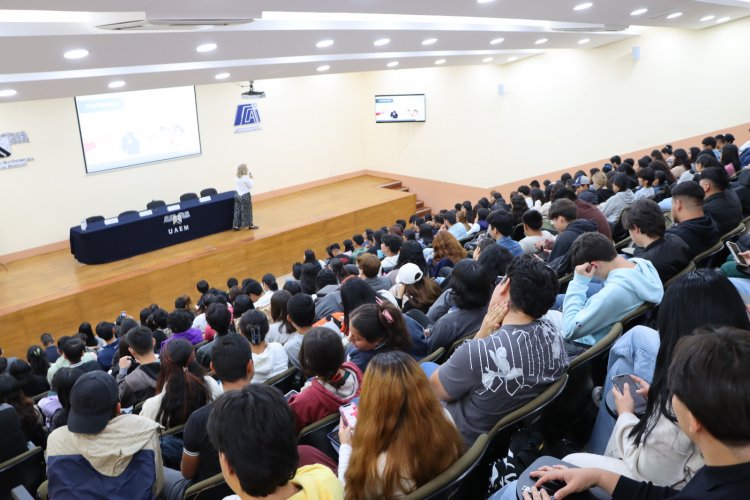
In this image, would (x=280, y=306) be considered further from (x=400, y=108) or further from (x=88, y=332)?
(x=400, y=108)

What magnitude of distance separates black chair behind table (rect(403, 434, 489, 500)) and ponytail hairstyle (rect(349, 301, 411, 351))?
1020mm

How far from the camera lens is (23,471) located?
3.18m

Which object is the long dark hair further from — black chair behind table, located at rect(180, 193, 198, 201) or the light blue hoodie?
black chair behind table, located at rect(180, 193, 198, 201)

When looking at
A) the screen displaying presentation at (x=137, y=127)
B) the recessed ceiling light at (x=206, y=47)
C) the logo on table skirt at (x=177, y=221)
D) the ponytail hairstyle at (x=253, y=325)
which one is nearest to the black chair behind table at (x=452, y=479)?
the ponytail hairstyle at (x=253, y=325)

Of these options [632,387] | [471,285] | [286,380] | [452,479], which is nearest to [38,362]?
[286,380]

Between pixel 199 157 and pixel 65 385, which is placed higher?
pixel 199 157

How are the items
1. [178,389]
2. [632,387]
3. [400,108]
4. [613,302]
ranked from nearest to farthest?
[632,387] < [613,302] < [178,389] < [400,108]

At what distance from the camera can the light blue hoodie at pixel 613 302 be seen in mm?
2801

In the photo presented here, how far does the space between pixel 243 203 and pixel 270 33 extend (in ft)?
19.6

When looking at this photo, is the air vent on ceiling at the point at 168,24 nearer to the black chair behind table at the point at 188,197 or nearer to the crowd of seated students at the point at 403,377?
the crowd of seated students at the point at 403,377

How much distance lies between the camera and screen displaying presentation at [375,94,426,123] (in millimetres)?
14031

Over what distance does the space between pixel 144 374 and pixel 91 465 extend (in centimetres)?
127

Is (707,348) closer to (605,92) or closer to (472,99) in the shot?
(605,92)

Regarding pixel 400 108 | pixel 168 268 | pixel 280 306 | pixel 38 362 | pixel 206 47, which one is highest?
pixel 206 47
